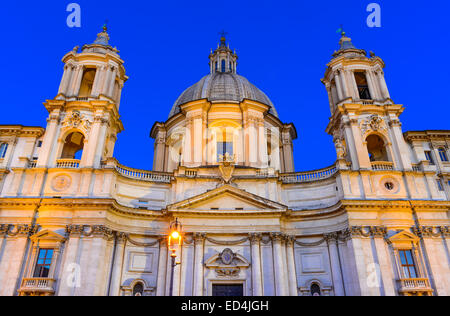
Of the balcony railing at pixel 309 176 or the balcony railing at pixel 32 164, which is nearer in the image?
the balcony railing at pixel 32 164

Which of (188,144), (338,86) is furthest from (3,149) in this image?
(338,86)

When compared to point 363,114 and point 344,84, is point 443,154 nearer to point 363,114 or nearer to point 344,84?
point 363,114

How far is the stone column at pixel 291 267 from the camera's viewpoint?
24.2 m

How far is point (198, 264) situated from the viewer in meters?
24.1

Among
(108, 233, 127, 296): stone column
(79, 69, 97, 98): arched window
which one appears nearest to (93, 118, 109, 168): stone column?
(108, 233, 127, 296): stone column

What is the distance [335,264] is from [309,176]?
287 inches

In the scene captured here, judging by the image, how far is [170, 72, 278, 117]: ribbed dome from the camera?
37.1 meters

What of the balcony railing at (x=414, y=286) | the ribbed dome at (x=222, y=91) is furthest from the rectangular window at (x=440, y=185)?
the ribbed dome at (x=222, y=91)

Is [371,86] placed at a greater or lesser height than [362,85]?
lesser

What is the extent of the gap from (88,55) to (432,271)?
3313 centimetres

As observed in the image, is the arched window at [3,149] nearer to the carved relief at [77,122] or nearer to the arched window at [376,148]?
the carved relief at [77,122]

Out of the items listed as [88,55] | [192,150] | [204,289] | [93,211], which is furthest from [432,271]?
[88,55]

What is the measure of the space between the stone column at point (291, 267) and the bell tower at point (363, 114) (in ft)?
24.2

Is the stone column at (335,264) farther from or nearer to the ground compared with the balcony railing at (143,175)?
nearer to the ground
